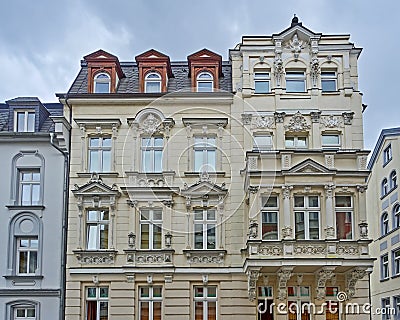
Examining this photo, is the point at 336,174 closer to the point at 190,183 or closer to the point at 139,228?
the point at 190,183

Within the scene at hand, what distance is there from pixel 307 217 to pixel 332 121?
13.5 feet

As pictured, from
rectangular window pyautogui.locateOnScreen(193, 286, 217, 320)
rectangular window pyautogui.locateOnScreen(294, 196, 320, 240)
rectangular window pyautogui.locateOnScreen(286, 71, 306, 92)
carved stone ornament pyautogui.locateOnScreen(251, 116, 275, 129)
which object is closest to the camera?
rectangular window pyautogui.locateOnScreen(294, 196, 320, 240)

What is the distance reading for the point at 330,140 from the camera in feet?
82.8

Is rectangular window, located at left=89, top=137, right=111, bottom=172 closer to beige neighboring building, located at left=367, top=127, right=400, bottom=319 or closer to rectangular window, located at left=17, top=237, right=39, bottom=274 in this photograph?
rectangular window, located at left=17, top=237, right=39, bottom=274

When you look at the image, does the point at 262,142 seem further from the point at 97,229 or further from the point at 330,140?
the point at 97,229

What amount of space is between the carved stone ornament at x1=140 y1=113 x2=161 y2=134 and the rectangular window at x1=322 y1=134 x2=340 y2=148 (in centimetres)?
629

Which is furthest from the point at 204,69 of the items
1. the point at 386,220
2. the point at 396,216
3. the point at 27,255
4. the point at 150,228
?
the point at 386,220

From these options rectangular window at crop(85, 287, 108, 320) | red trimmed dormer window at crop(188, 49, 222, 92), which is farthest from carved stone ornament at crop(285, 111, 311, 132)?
rectangular window at crop(85, 287, 108, 320)

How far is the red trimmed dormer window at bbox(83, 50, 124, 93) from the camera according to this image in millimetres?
26297

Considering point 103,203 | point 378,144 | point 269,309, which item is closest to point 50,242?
point 103,203

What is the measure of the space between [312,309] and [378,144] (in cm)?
1668

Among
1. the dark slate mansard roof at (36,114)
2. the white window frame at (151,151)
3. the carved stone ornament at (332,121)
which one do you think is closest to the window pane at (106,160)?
the white window frame at (151,151)

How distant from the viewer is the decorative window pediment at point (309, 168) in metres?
23.3

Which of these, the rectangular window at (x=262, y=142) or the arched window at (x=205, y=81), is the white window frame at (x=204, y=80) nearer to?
the arched window at (x=205, y=81)
